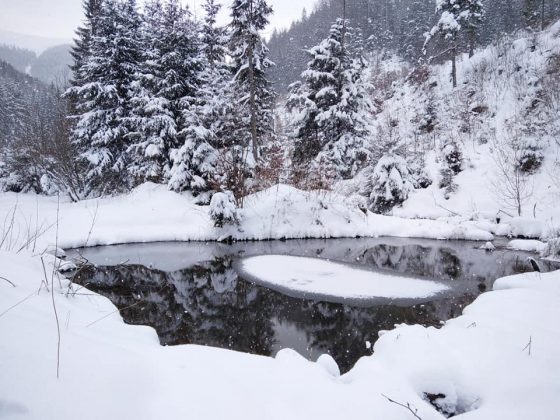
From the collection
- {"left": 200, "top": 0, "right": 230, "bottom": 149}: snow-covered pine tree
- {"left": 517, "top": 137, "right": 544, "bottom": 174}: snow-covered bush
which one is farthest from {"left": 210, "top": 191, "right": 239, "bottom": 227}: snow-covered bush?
{"left": 517, "top": 137, "right": 544, "bottom": 174}: snow-covered bush

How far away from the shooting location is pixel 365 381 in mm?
3232

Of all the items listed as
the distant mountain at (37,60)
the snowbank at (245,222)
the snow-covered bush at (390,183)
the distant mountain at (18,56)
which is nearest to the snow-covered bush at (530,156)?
the snow-covered bush at (390,183)

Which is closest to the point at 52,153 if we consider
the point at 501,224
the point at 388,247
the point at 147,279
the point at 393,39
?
the point at 147,279

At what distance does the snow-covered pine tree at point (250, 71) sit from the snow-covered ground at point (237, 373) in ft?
48.0

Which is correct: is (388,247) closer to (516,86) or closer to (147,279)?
(147,279)

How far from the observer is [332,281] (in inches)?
337

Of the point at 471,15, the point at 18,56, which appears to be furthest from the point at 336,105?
the point at 18,56

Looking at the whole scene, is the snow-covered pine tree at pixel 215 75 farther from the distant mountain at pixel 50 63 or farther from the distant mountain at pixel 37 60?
the distant mountain at pixel 37 60

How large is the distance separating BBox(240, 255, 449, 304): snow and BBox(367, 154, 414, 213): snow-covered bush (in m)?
8.33

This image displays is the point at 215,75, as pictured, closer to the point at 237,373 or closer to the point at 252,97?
the point at 252,97

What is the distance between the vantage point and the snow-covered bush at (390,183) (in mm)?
17000

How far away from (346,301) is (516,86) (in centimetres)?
2215

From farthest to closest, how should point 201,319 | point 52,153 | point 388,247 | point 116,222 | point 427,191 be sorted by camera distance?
point 52,153 < point 427,191 < point 116,222 < point 388,247 < point 201,319

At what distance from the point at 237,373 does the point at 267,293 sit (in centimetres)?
508
